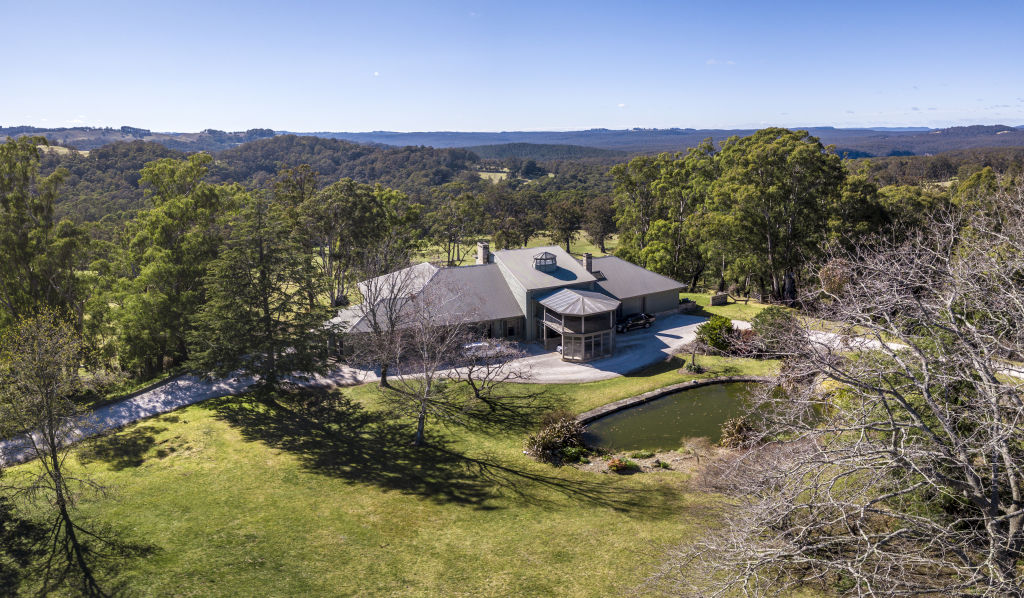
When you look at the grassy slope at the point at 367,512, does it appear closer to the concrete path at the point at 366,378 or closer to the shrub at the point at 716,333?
the concrete path at the point at 366,378

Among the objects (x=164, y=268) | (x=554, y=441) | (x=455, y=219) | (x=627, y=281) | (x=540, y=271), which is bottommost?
(x=554, y=441)

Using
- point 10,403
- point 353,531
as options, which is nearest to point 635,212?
point 353,531

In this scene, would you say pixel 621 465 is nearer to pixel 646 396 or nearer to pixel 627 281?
pixel 646 396

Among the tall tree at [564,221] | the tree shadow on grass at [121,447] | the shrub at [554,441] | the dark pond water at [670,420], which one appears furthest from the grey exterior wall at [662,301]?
the tall tree at [564,221]

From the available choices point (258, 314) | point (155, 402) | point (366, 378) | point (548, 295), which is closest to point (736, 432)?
point (548, 295)

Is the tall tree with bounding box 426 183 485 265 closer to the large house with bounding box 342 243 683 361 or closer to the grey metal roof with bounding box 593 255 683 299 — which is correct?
the large house with bounding box 342 243 683 361
